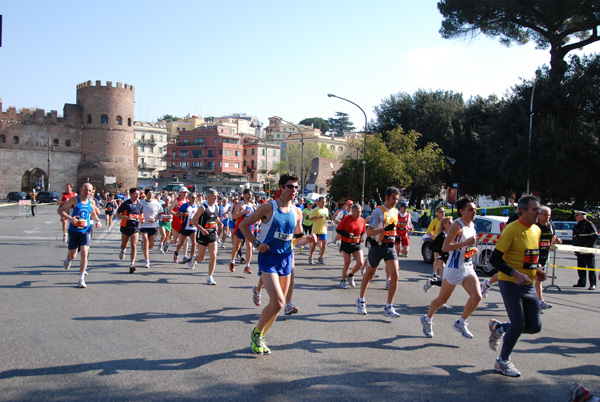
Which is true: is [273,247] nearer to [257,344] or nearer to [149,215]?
[257,344]

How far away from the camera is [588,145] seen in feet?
94.8

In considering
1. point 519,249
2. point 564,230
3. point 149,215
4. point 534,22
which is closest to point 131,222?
point 149,215

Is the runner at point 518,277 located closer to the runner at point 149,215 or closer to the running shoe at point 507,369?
the running shoe at point 507,369

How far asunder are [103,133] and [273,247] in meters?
77.2

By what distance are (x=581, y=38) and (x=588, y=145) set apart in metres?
11.1

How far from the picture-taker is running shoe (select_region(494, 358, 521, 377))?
5.09 m

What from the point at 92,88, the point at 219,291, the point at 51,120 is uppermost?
the point at 92,88

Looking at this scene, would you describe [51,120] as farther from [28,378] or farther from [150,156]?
[28,378]

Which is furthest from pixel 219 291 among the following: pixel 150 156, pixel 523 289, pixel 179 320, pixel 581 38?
pixel 150 156

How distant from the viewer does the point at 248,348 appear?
579cm

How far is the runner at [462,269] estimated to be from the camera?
626 centimetres

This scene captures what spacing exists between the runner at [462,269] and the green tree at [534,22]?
97.7 ft

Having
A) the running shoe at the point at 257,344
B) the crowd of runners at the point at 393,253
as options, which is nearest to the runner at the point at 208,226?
the crowd of runners at the point at 393,253

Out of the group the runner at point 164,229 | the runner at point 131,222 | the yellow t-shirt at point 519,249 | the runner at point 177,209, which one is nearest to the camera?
the yellow t-shirt at point 519,249
